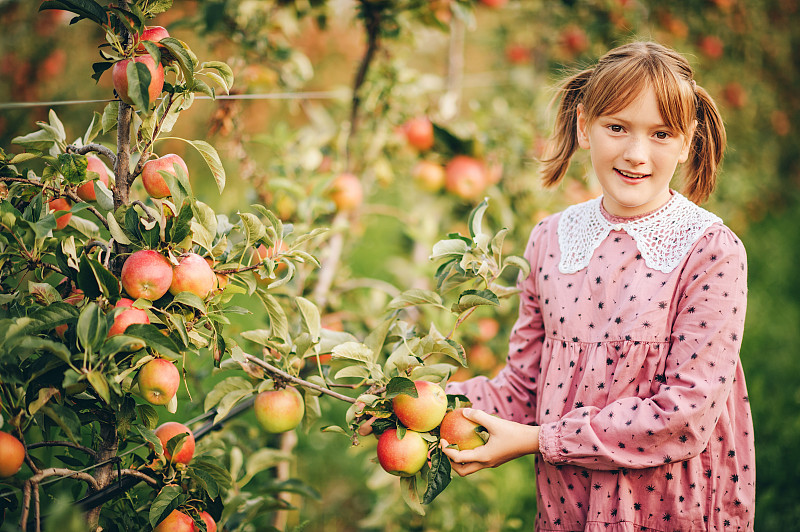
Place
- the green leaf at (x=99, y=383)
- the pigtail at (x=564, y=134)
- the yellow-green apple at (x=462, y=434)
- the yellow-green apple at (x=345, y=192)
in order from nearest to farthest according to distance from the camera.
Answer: the green leaf at (x=99, y=383) → the yellow-green apple at (x=462, y=434) → the pigtail at (x=564, y=134) → the yellow-green apple at (x=345, y=192)

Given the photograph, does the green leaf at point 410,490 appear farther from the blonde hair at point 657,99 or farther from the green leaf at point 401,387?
the blonde hair at point 657,99

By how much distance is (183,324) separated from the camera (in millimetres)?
839

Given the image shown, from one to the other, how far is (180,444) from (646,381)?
746mm

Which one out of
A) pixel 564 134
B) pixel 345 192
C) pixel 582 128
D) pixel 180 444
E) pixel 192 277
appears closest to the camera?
pixel 192 277

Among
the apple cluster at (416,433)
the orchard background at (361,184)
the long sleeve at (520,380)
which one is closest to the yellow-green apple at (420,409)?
the apple cluster at (416,433)

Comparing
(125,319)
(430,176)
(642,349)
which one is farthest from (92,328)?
(430,176)

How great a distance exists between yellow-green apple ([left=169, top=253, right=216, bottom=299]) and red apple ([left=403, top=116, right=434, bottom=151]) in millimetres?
1167

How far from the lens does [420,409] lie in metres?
0.91

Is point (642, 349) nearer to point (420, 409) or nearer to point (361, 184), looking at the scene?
point (420, 409)

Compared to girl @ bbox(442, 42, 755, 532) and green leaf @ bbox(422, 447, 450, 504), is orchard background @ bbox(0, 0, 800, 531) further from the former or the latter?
girl @ bbox(442, 42, 755, 532)

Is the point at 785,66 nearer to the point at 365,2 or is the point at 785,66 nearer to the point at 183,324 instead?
the point at 365,2

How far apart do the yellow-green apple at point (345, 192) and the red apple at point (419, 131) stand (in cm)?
29

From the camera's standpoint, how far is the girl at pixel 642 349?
2.97ft

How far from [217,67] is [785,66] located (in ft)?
18.2
